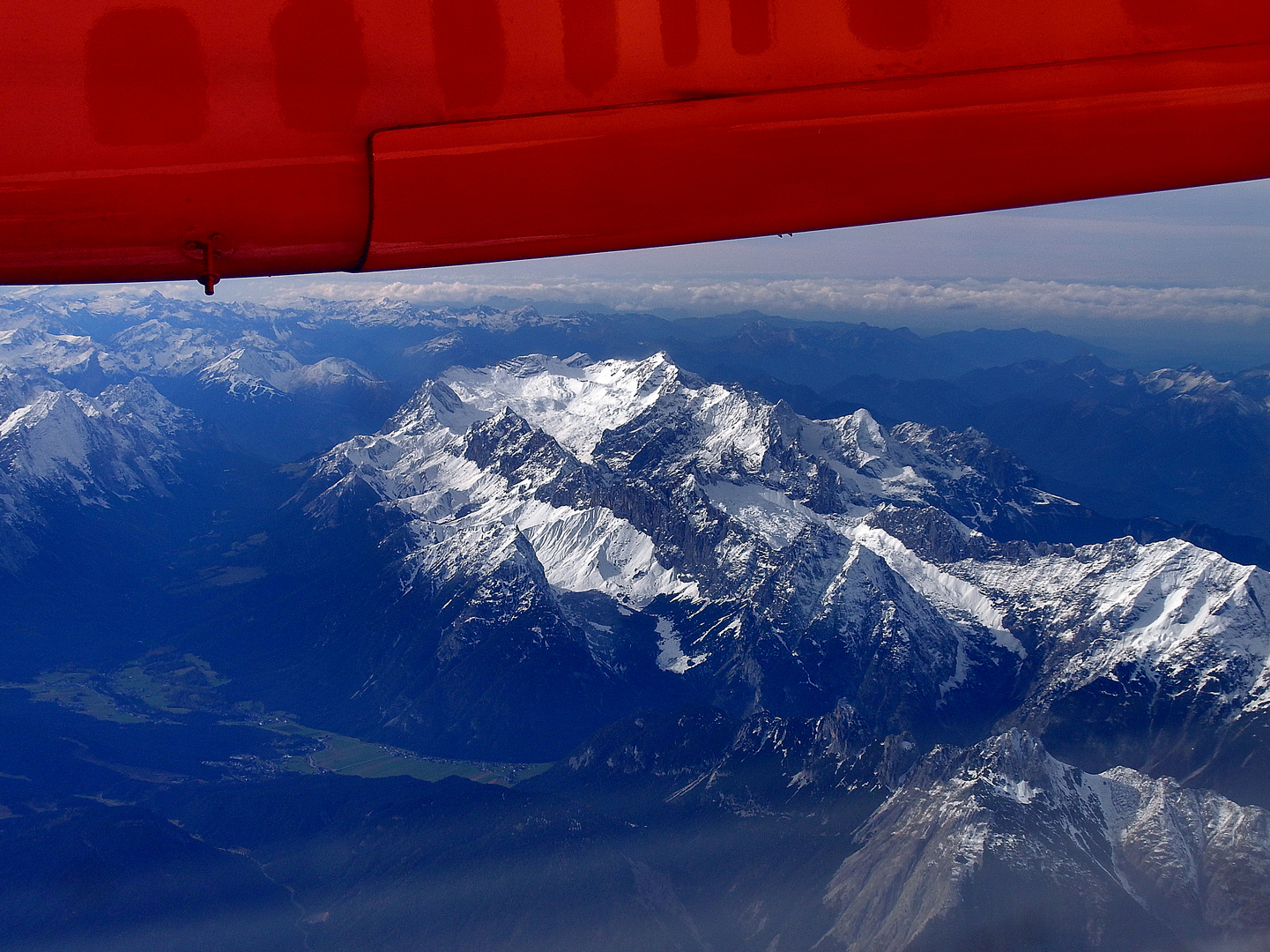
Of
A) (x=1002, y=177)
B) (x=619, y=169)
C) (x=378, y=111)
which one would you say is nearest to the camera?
(x=378, y=111)

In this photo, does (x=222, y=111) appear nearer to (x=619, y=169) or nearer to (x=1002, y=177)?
(x=619, y=169)

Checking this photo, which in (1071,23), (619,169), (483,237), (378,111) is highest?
(1071,23)

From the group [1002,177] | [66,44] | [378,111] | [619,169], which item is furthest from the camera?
[1002,177]

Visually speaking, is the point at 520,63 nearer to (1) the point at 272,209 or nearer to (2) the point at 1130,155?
(1) the point at 272,209

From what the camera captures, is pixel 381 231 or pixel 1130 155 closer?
A: pixel 381 231

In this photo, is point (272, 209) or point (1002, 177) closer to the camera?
point (272, 209)

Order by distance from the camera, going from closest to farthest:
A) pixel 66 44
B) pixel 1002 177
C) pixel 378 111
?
pixel 66 44, pixel 378 111, pixel 1002 177

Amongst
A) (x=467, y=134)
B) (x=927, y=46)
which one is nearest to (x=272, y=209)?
(x=467, y=134)

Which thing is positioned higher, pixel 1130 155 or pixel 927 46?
pixel 927 46

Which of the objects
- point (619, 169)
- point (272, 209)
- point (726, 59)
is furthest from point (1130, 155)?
point (272, 209)
